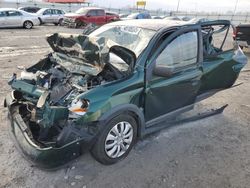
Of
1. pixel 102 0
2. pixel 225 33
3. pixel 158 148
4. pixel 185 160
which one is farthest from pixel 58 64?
pixel 102 0

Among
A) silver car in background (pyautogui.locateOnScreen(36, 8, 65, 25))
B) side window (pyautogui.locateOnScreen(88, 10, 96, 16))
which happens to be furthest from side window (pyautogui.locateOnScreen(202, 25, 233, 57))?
silver car in background (pyautogui.locateOnScreen(36, 8, 65, 25))

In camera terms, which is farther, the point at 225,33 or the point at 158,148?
the point at 225,33

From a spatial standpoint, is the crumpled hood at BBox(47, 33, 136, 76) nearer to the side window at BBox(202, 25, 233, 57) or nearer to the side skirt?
the side skirt

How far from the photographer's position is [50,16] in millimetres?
23375

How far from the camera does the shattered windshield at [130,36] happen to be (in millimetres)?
3811

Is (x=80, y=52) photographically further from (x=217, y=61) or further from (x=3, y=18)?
(x=3, y=18)

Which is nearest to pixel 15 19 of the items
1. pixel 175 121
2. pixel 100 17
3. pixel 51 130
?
pixel 100 17

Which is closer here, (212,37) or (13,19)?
(212,37)

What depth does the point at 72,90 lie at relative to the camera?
11.3 ft

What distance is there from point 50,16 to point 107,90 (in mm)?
22131

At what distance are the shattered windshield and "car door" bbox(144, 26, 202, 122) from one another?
0.25 m

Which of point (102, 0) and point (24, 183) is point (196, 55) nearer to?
point (24, 183)

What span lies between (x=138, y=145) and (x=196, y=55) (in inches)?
66.7

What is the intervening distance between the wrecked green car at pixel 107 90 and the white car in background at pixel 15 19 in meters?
Answer: 15.9
